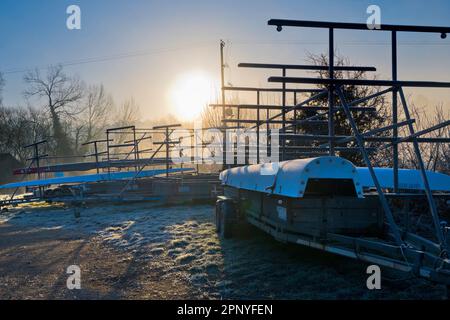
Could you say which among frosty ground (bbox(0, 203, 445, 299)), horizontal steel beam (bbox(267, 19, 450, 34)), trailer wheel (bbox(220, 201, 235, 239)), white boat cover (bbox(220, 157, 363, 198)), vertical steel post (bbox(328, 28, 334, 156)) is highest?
horizontal steel beam (bbox(267, 19, 450, 34))

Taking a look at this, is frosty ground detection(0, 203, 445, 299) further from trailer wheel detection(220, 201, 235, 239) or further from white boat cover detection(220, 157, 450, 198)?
white boat cover detection(220, 157, 450, 198)

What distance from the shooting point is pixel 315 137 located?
6.68 metres

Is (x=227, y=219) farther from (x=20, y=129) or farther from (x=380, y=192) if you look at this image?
(x=20, y=129)

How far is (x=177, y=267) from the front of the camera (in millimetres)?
6602

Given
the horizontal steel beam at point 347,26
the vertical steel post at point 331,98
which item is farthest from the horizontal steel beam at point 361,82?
the horizontal steel beam at point 347,26

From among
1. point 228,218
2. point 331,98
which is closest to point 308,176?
point 331,98

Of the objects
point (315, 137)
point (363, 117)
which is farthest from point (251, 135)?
point (363, 117)

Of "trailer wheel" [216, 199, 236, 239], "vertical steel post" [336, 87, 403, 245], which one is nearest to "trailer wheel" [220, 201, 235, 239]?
"trailer wheel" [216, 199, 236, 239]

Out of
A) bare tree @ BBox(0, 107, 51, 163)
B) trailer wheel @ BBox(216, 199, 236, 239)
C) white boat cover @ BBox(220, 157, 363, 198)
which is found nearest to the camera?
white boat cover @ BBox(220, 157, 363, 198)

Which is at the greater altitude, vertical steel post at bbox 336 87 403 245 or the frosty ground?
vertical steel post at bbox 336 87 403 245

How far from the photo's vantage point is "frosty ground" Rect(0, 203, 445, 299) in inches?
203

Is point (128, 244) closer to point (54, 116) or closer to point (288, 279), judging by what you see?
point (288, 279)

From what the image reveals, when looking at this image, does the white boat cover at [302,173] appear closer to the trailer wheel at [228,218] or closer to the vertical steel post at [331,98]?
the vertical steel post at [331,98]

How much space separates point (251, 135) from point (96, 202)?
9431mm
